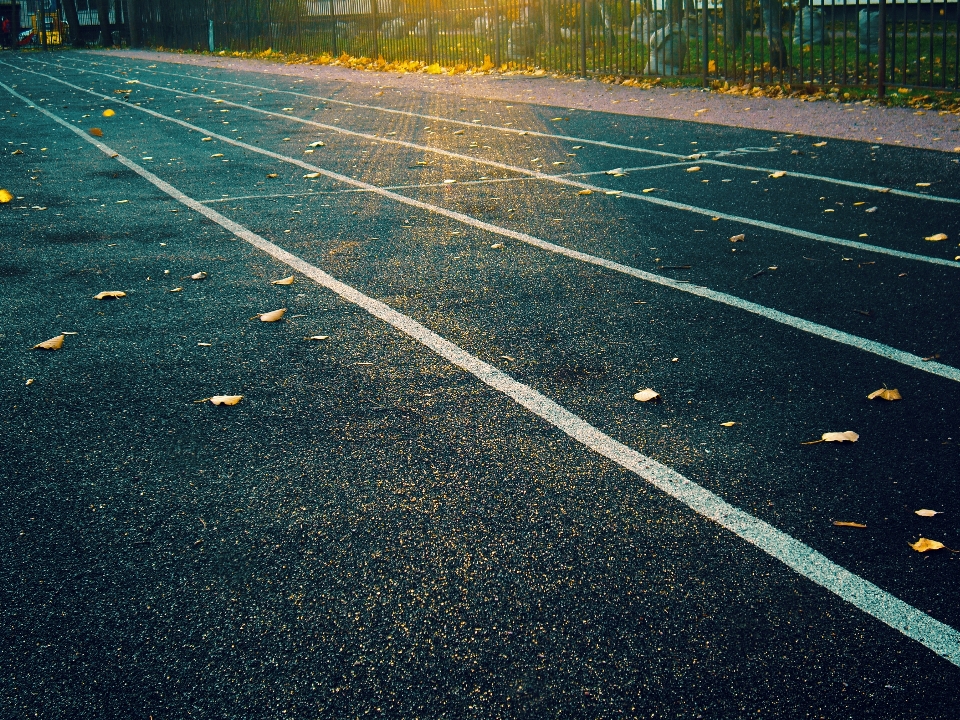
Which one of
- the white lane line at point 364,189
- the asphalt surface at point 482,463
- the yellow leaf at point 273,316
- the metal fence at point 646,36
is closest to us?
the asphalt surface at point 482,463

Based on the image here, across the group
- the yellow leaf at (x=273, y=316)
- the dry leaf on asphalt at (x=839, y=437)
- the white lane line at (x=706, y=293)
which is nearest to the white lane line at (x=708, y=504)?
the yellow leaf at (x=273, y=316)

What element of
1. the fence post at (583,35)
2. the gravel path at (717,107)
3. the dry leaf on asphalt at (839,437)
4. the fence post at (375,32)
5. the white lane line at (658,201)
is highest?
the fence post at (375,32)

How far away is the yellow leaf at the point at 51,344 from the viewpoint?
5625mm

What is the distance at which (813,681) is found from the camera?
2.72m

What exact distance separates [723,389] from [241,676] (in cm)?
266

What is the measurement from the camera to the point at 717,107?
1515cm

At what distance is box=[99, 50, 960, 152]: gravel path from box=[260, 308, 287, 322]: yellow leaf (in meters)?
7.69

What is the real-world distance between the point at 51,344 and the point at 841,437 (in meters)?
4.02

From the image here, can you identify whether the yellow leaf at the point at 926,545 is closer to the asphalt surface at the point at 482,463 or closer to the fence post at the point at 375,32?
the asphalt surface at the point at 482,463

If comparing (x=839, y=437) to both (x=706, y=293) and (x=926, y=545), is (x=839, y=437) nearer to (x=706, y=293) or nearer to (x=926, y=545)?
(x=926, y=545)

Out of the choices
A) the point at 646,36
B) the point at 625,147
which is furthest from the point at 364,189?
the point at 646,36

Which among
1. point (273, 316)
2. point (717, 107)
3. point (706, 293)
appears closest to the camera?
point (273, 316)

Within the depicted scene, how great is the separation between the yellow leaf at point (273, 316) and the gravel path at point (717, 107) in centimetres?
769

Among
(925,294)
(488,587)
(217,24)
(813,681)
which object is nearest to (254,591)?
(488,587)
